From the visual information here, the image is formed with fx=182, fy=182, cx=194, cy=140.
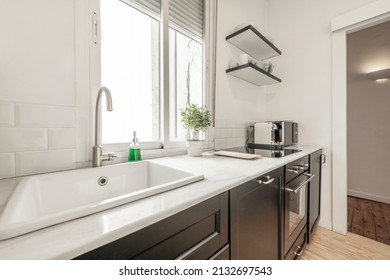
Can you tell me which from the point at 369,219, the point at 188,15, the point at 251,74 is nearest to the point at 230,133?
the point at 251,74

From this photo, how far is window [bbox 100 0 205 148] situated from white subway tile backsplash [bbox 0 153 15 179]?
15.6 inches

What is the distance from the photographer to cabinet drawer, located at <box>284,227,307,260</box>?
1225 mm

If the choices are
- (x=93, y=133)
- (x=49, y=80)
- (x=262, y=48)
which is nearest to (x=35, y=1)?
(x=49, y=80)

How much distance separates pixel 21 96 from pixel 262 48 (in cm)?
208

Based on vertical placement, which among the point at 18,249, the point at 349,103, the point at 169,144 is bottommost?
the point at 18,249

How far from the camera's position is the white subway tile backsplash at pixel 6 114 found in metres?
0.69

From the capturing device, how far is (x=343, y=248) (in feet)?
5.13

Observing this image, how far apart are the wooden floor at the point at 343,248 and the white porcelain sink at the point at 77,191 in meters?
1.43

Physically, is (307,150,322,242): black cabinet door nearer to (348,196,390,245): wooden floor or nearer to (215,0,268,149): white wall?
(348,196,390,245): wooden floor

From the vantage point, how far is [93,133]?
0.94 m

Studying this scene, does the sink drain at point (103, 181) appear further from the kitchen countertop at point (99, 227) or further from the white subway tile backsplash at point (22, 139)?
the kitchen countertop at point (99, 227)

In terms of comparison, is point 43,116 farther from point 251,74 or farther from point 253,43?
point 253,43

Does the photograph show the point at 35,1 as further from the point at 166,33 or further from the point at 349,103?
the point at 349,103
